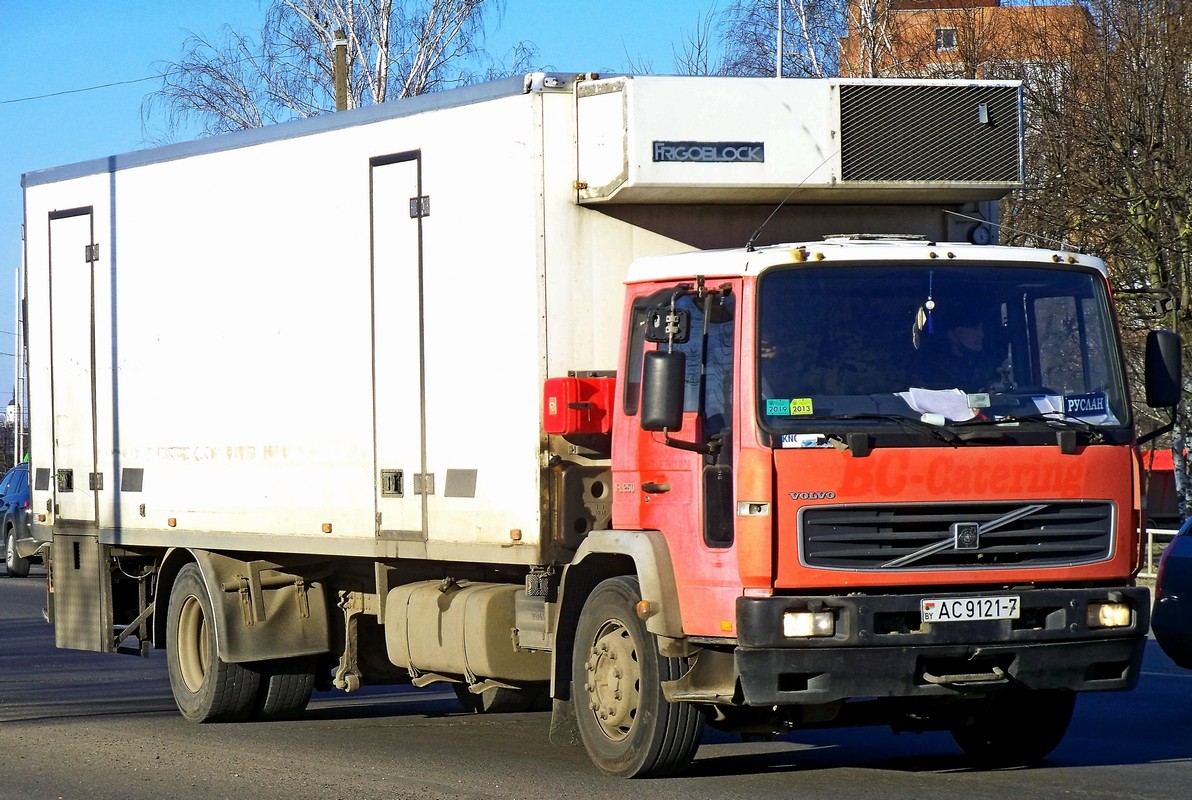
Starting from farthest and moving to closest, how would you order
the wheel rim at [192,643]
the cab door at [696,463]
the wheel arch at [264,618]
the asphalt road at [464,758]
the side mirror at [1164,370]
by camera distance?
the wheel rim at [192,643], the wheel arch at [264,618], the side mirror at [1164,370], the asphalt road at [464,758], the cab door at [696,463]

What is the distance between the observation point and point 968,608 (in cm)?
804

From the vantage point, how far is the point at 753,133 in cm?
915

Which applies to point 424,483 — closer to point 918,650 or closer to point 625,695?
point 625,695

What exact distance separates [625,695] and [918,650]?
146 cm

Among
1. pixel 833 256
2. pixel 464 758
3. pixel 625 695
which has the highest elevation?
pixel 833 256

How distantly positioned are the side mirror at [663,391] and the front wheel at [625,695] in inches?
36.6

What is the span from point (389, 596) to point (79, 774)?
2.10 meters

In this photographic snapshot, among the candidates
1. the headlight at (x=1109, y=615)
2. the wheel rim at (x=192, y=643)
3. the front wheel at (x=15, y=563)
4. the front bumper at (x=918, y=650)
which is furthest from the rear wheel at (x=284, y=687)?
the front wheel at (x=15, y=563)

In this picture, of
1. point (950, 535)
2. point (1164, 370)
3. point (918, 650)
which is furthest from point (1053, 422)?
point (918, 650)

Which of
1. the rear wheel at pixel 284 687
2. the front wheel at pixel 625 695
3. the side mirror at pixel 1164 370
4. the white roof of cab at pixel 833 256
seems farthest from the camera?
the rear wheel at pixel 284 687

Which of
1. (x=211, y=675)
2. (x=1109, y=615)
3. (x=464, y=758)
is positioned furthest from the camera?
(x=211, y=675)

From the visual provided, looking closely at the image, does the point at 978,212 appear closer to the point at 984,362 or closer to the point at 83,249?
the point at 984,362

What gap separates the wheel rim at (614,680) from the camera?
28.3 ft

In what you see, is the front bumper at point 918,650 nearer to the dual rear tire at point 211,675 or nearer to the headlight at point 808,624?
the headlight at point 808,624
